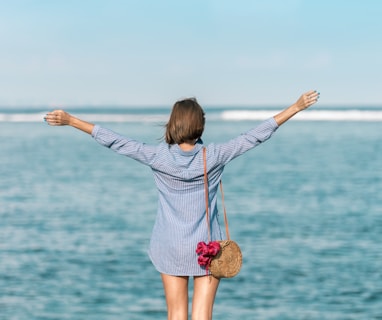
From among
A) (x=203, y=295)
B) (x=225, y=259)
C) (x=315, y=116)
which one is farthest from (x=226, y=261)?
(x=315, y=116)

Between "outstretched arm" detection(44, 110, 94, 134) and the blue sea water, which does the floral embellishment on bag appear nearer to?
"outstretched arm" detection(44, 110, 94, 134)

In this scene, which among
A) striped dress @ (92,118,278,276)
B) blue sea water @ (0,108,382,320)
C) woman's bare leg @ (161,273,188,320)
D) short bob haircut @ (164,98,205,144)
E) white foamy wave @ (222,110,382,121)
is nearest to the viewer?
short bob haircut @ (164,98,205,144)

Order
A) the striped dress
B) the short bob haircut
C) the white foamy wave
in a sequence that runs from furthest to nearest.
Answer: the white foamy wave
the striped dress
the short bob haircut

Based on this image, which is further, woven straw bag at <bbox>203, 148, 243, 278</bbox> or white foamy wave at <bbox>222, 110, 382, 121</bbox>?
white foamy wave at <bbox>222, 110, 382, 121</bbox>

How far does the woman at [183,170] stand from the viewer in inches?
238

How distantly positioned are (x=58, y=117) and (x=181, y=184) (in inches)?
36.7

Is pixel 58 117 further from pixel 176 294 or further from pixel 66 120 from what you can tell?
pixel 176 294

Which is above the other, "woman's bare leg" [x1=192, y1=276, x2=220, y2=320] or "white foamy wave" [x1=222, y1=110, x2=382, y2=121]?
"white foamy wave" [x1=222, y1=110, x2=382, y2=121]

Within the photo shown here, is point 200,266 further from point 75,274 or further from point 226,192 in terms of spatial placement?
point 226,192

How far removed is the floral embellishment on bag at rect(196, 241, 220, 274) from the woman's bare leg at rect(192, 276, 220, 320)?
0.19 m

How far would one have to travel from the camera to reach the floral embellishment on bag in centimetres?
605

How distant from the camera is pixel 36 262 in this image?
17234 mm

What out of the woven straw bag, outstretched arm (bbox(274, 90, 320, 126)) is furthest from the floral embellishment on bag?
outstretched arm (bbox(274, 90, 320, 126))

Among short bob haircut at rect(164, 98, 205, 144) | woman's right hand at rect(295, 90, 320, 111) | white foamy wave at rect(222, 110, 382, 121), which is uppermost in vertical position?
white foamy wave at rect(222, 110, 382, 121)
